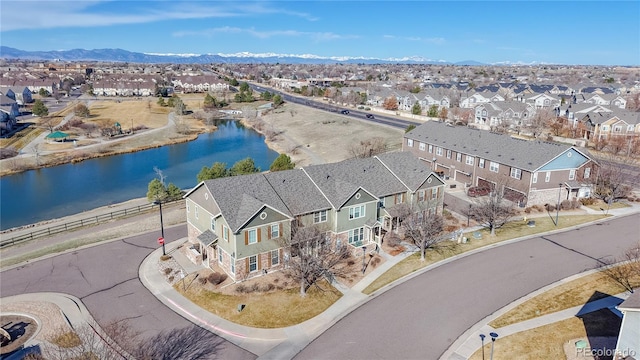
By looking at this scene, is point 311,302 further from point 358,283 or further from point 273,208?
point 273,208

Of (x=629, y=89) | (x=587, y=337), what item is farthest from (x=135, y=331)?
(x=629, y=89)

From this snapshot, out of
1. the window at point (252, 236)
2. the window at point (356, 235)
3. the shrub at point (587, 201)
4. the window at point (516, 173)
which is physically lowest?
the window at point (356, 235)

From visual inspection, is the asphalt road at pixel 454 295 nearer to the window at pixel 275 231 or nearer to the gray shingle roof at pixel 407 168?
the window at pixel 275 231

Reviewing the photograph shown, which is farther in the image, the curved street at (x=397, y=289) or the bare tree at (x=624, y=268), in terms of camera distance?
the bare tree at (x=624, y=268)

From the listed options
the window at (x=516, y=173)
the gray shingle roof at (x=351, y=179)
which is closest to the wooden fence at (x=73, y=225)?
the gray shingle roof at (x=351, y=179)

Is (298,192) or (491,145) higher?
(491,145)

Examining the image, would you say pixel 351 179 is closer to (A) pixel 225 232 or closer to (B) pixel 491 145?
(A) pixel 225 232

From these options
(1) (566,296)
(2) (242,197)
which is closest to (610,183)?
(1) (566,296)
